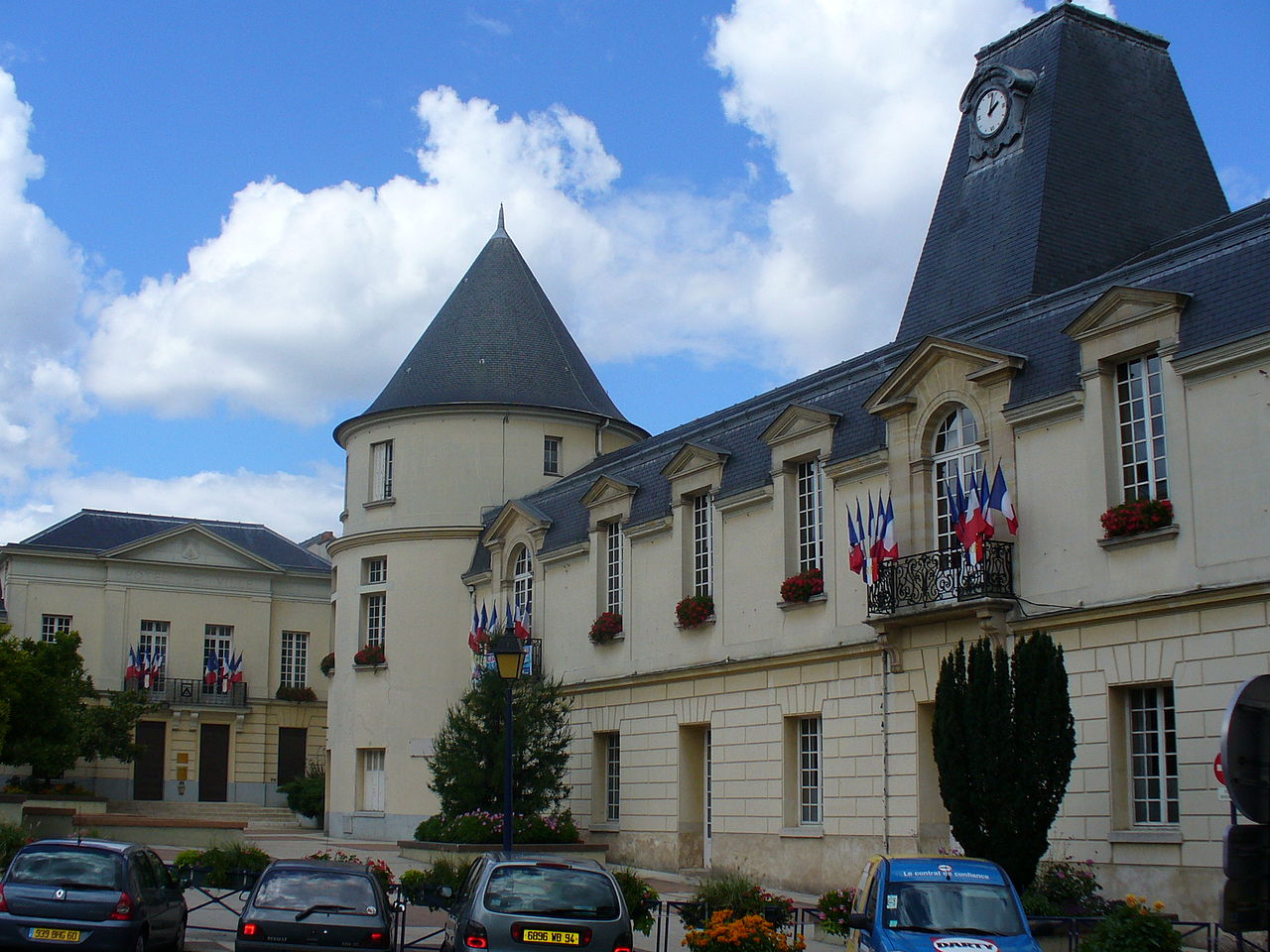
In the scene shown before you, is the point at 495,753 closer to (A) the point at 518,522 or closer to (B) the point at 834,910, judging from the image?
(A) the point at 518,522

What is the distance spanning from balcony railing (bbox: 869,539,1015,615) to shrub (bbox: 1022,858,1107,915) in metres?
3.78

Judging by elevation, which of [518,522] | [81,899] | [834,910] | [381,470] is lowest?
[834,910]

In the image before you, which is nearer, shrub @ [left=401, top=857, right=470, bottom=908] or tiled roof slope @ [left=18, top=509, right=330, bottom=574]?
shrub @ [left=401, top=857, right=470, bottom=908]

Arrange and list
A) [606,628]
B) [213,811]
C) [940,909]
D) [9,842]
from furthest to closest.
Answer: [213,811] → [606,628] → [9,842] → [940,909]

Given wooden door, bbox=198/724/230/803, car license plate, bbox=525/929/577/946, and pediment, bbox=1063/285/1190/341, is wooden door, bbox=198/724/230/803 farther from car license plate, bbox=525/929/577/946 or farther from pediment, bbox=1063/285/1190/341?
car license plate, bbox=525/929/577/946

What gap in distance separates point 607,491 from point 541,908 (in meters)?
19.0

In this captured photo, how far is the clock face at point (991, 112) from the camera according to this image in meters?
28.4

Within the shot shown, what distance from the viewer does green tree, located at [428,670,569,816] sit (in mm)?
30000

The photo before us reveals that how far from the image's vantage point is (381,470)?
3972cm

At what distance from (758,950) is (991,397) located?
10218mm

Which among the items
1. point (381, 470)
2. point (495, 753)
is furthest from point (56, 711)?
point (495, 753)

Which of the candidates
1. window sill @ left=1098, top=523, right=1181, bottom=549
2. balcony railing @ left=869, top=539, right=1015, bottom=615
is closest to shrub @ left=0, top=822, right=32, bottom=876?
balcony railing @ left=869, top=539, right=1015, bottom=615

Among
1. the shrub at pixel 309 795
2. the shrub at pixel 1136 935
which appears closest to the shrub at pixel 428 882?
the shrub at pixel 1136 935

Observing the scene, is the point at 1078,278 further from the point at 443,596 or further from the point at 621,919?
the point at 443,596
